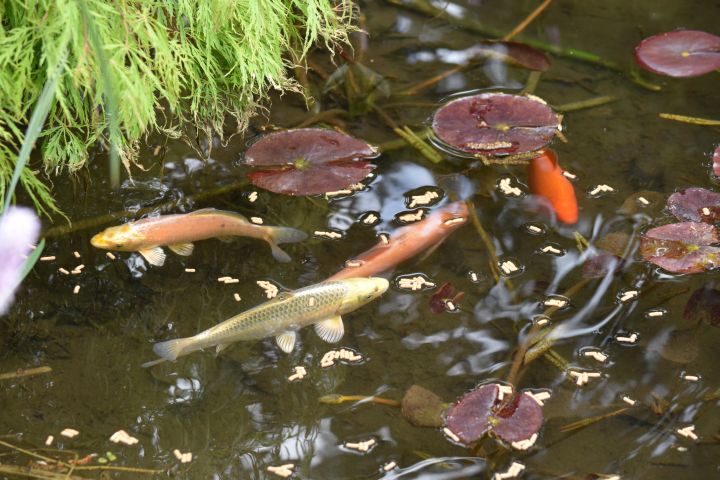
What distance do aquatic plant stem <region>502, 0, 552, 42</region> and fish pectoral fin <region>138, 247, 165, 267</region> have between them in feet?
5.58

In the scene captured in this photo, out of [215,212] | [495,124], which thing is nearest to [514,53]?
[495,124]

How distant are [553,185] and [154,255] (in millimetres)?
1273

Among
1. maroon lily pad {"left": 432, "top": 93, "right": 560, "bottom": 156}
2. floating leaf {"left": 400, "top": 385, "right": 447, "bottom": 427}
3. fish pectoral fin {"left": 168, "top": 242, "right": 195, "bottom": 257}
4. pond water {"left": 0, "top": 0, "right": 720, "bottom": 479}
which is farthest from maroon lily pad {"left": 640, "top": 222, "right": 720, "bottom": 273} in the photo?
fish pectoral fin {"left": 168, "top": 242, "right": 195, "bottom": 257}

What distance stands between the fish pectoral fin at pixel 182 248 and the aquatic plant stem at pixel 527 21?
1.62 m

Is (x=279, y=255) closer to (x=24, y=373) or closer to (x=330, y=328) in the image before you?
(x=330, y=328)

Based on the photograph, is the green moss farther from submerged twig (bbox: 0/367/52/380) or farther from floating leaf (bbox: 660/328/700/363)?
floating leaf (bbox: 660/328/700/363)

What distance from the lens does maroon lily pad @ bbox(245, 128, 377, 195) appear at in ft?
8.68

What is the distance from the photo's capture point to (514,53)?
330cm

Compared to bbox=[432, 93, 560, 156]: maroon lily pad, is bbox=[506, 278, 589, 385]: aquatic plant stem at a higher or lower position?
lower

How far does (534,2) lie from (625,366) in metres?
1.95

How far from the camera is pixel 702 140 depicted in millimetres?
2934

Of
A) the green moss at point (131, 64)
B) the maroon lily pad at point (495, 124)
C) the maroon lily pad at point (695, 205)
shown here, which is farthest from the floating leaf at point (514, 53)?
the maroon lily pad at point (695, 205)

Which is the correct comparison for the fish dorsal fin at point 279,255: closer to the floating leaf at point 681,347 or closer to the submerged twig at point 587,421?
the submerged twig at point 587,421

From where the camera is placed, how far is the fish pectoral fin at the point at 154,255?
2439mm
